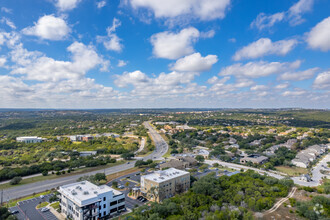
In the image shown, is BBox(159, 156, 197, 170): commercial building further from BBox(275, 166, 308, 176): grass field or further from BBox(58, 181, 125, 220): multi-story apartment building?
BBox(275, 166, 308, 176): grass field

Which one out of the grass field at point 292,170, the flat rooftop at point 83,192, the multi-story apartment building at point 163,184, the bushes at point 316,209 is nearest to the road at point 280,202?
the bushes at point 316,209

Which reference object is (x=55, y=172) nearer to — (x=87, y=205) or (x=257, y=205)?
(x=87, y=205)

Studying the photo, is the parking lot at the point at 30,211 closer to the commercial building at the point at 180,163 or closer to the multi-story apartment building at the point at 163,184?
the multi-story apartment building at the point at 163,184

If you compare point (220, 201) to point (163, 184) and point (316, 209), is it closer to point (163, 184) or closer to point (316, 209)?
point (163, 184)

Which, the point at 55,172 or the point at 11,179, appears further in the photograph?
the point at 55,172

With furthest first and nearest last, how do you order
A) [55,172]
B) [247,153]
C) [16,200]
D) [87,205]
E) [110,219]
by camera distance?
[247,153], [55,172], [16,200], [110,219], [87,205]

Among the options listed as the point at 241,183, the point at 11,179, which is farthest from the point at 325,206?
the point at 11,179
